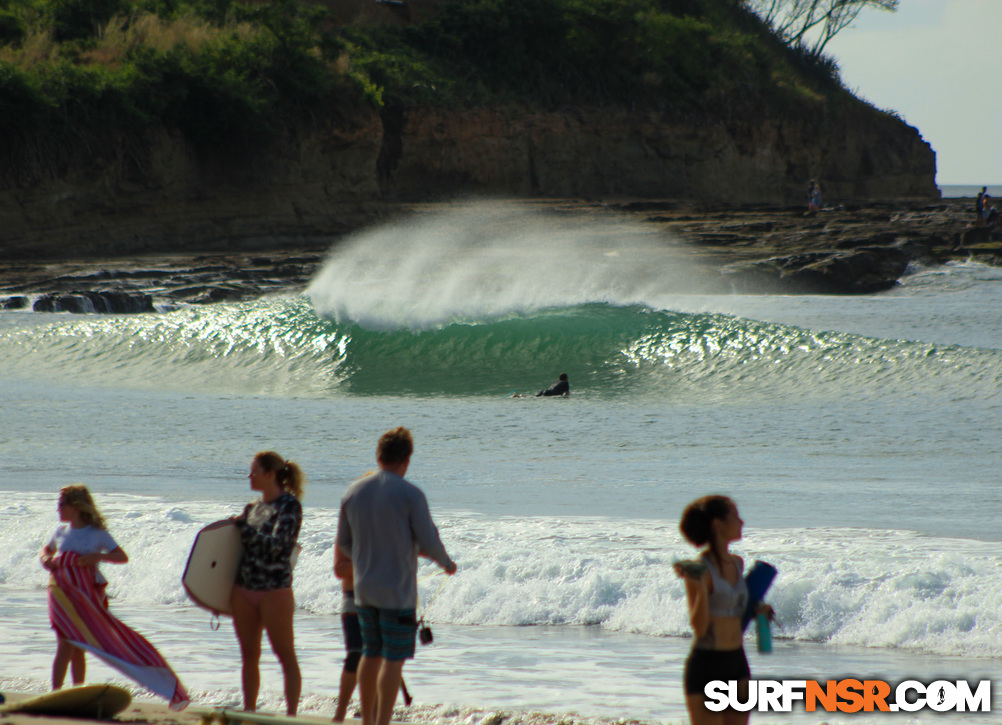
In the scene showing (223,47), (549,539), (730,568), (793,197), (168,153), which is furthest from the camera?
(793,197)

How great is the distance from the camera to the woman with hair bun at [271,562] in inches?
152

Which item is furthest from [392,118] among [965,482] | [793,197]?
[965,482]

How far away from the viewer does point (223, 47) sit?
112 feet

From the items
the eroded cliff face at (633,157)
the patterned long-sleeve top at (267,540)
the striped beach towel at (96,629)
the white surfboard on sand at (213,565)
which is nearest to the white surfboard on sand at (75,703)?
the striped beach towel at (96,629)

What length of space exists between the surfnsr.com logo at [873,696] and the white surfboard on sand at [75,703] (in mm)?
2341

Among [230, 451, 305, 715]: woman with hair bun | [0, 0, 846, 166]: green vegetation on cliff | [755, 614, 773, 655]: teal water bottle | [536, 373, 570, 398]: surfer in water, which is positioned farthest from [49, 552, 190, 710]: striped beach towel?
[0, 0, 846, 166]: green vegetation on cliff

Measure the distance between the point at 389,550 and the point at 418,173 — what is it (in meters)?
35.7

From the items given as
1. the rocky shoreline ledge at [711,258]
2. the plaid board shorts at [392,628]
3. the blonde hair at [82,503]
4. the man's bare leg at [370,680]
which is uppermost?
the rocky shoreline ledge at [711,258]

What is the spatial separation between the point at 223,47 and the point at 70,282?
455 inches

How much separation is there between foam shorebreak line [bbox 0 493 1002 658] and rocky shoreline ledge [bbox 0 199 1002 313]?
→ 18.7 metres

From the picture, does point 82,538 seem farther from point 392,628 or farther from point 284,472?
point 392,628

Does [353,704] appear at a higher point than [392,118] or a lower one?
lower

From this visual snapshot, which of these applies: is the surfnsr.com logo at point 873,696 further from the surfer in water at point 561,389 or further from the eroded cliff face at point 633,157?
the eroded cliff face at point 633,157

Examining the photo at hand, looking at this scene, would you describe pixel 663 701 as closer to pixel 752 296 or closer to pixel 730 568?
pixel 730 568
